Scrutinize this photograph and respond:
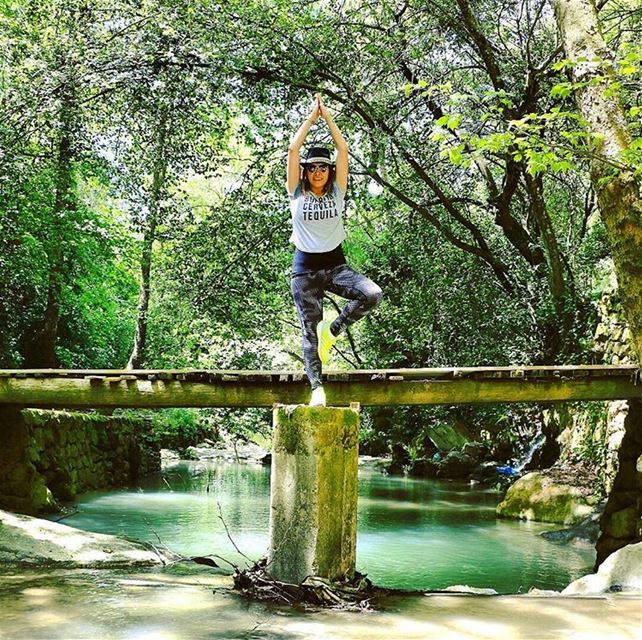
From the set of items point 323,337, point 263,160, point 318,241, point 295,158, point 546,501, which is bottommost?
point 546,501

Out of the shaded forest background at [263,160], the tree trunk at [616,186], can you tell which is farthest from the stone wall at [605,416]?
the tree trunk at [616,186]

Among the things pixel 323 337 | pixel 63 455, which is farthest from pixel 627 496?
pixel 63 455

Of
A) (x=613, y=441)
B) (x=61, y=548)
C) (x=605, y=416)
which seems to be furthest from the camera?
(x=605, y=416)

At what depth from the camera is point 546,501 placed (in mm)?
11977

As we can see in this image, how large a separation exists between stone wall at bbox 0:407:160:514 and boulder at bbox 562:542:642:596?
640 centimetres

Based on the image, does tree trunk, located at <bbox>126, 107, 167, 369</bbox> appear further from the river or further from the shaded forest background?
the river

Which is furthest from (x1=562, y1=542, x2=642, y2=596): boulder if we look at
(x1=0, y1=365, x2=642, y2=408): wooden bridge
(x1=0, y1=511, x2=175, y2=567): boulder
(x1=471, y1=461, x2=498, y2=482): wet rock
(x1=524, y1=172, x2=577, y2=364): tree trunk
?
(x1=471, y1=461, x2=498, y2=482): wet rock

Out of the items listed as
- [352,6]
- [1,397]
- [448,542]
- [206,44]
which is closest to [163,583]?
[1,397]

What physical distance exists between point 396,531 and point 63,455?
5.78 meters

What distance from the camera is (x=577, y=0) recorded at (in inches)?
271

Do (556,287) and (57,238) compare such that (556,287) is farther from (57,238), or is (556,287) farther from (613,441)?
(57,238)

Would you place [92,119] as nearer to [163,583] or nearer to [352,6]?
[352,6]

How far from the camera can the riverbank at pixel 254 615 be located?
11.3ft

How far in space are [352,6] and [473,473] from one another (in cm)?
1171
